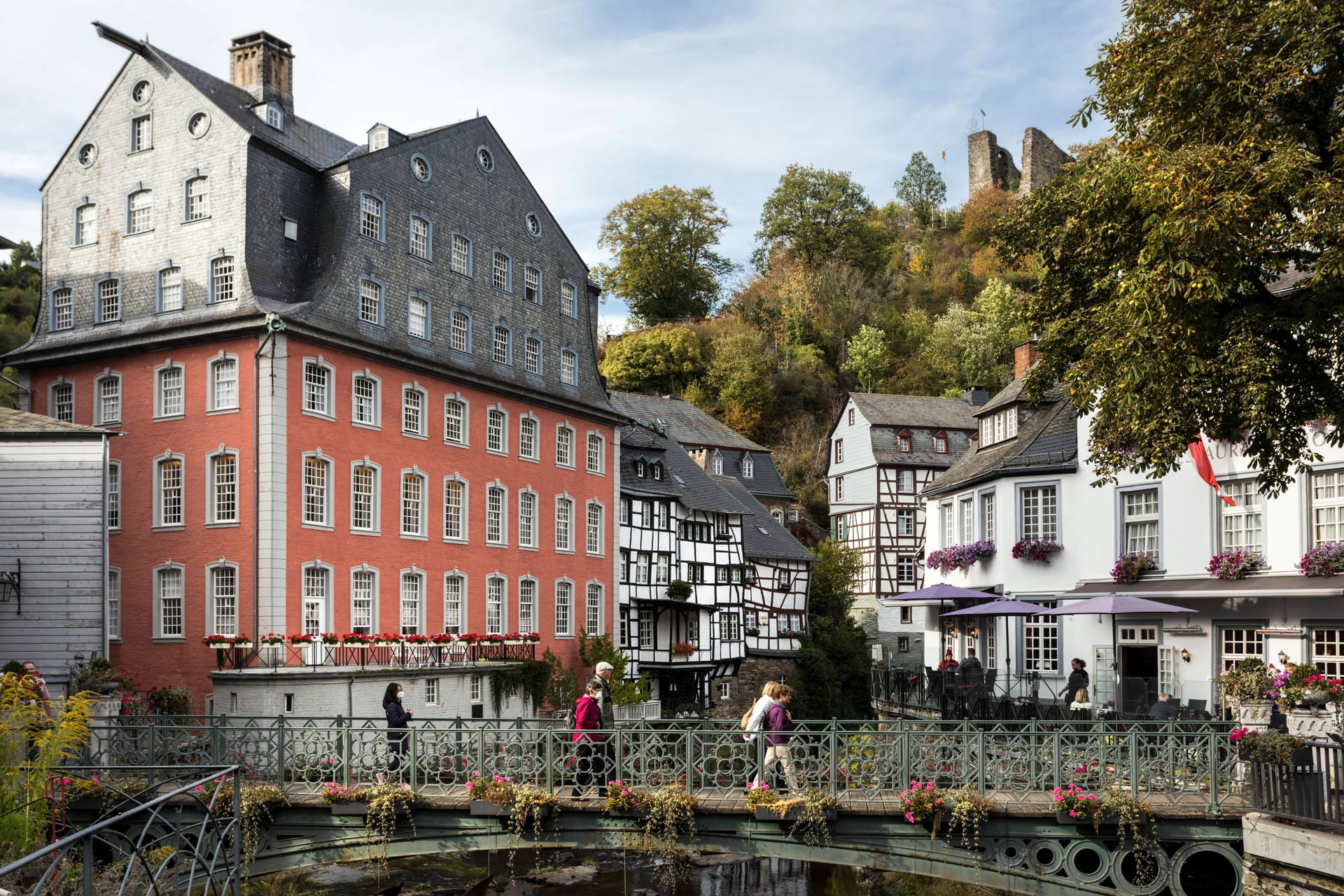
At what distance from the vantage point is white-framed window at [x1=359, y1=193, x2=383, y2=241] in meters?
32.2

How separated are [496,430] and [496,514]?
2355mm

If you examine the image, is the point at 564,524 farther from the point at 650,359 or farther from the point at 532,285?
the point at 650,359

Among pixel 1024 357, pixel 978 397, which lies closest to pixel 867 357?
pixel 978 397

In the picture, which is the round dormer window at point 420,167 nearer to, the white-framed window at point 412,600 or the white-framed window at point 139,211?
the white-framed window at point 139,211

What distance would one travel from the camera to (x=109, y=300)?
102 feet

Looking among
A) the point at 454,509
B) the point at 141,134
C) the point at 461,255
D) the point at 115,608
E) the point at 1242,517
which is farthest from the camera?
the point at 461,255

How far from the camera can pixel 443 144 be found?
3528cm

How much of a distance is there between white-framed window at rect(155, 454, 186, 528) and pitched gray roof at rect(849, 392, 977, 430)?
34.9m

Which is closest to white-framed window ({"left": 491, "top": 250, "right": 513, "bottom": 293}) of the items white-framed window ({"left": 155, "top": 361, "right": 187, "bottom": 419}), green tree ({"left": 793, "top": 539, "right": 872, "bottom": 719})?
white-framed window ({"left": 155, "top": 361, "right": 187, "bottom": 419})

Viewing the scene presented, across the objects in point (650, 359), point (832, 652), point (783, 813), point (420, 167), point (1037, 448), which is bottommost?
point (832, 652)

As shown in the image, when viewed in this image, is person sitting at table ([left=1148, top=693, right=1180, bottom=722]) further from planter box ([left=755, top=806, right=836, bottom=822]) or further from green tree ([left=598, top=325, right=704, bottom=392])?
green tree ([left=598, top=325, right=704, bottom=392])

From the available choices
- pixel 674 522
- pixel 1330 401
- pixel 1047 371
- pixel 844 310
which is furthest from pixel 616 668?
pixel 844 310

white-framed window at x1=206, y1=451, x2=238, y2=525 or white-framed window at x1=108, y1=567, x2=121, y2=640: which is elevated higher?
white-framed window at x1=206, y1=451, x2=238, y2=525

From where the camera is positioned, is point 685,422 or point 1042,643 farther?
point 685,422
